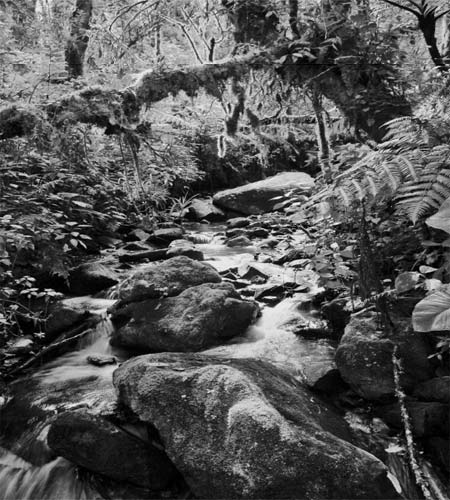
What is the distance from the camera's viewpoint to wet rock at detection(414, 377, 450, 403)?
2998 millimetres

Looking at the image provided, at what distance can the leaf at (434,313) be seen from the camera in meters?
1.98

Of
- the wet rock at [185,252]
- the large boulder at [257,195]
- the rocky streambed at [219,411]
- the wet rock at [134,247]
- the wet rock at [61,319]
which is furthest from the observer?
the large boulder at [257,195]

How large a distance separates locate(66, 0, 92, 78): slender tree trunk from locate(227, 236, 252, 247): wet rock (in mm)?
5570

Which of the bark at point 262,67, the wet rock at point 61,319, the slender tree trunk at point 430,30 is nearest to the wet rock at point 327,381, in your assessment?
the bark at point 262,67

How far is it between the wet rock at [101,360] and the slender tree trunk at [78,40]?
24.9 feet

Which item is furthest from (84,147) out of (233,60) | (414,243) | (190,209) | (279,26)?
(190,209)

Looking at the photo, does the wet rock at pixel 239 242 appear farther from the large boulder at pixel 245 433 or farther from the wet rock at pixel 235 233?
the large boulder at pixel 245 433

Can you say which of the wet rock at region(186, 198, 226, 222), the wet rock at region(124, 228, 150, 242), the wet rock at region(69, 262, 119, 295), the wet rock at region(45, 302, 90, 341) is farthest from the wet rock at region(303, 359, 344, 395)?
the wet rock at region(186, 198, 226, 222)

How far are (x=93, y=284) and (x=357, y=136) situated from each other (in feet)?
14.5

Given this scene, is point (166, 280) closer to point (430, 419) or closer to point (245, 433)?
point (245, 433)

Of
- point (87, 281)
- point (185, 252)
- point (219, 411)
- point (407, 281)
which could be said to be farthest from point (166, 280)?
point (407, 281)

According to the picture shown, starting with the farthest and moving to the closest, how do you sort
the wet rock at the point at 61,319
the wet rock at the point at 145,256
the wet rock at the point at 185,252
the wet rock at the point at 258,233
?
the wet rock at the point at 258,233 < the wet rock at the point at 145,256 < the wet rock at the point at 185,252 < the wet rock at the point at 61,319

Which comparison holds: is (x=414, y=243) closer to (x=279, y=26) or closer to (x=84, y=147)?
(x=279, y=26)

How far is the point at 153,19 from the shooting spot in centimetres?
662
